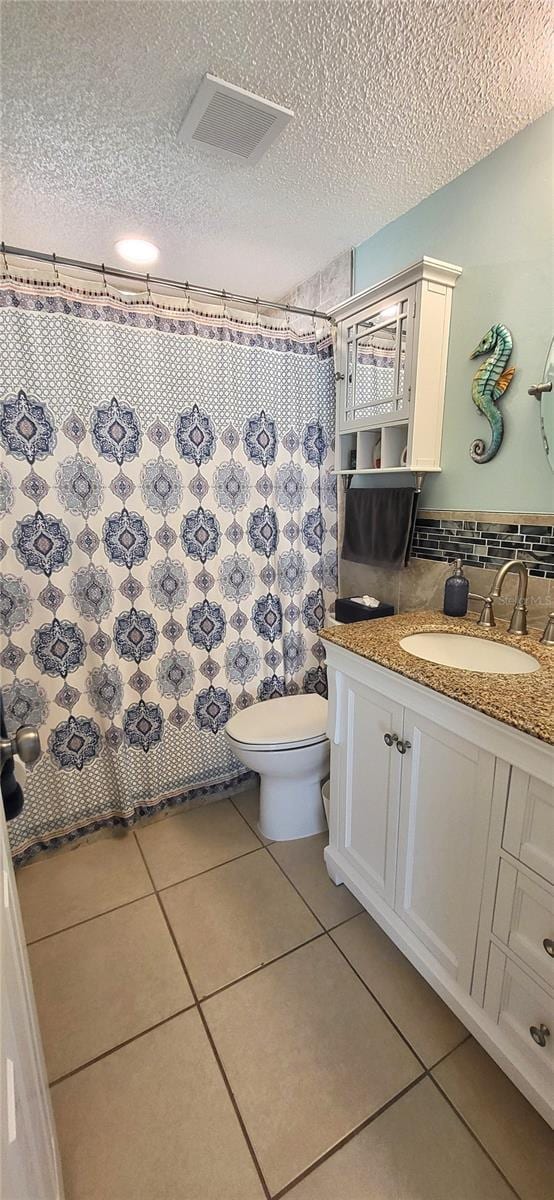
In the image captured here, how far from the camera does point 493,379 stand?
1334 mm

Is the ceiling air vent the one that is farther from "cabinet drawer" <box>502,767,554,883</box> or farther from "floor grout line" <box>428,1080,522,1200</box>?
"floor grout line" <box>428,1080,522,1200</box>

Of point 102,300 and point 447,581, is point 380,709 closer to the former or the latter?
point 447,581

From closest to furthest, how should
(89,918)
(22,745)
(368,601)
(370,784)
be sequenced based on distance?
(22,745) < (370,784) < (89,918) < (368,601)

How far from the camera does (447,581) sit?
1478mm

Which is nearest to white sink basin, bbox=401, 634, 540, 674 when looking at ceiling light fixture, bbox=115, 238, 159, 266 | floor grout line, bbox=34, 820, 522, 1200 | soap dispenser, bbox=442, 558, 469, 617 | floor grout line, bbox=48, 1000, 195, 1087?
soap dispenser, bbox=442, 558, 469, 617

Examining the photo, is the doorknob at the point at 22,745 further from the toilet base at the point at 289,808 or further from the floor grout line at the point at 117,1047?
the toilet base at the point at 289,808

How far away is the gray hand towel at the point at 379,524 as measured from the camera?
5.49 ft

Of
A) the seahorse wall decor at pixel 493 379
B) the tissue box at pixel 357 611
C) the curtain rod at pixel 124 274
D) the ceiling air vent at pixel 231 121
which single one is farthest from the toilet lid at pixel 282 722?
the ceiling air vent at pixel 231 121

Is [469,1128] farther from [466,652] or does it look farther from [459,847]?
[466,652]

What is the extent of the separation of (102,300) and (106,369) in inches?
8.2

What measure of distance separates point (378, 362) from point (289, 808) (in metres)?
1.64

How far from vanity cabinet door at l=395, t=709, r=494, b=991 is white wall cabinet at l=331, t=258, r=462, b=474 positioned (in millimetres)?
917

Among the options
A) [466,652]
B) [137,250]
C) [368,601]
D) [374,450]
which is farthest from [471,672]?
[137,250]

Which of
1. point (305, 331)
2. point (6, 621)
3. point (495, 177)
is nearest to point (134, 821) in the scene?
point (6, 621)
